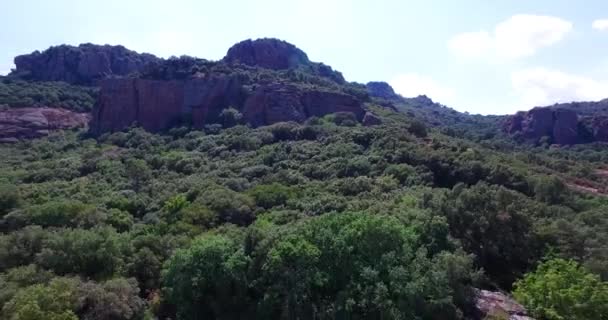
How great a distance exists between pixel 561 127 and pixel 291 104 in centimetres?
7609

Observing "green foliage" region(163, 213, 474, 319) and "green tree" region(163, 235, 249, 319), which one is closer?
"green foliage" region(163, 213, 474, 319)

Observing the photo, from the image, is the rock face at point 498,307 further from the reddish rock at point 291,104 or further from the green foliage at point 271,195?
the reddish rock at point 291,104

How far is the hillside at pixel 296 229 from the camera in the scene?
32875mm

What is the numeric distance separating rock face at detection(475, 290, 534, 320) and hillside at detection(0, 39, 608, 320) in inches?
6.6

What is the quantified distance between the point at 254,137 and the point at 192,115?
2194 centimetres

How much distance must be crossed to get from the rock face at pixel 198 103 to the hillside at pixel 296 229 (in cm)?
816

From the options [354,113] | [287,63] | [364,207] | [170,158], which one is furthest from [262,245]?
[287,63]

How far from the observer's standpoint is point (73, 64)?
142500 millimetres

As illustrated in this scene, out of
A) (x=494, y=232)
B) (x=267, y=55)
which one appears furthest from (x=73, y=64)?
(x=494, y=232)

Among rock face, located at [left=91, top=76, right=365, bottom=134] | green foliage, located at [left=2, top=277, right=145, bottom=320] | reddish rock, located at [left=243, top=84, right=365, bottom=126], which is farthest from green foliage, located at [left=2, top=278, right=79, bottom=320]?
rock face, located at [left=91, top=76, right=365, bottom=134]

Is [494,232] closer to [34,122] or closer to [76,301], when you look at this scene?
[76,301]

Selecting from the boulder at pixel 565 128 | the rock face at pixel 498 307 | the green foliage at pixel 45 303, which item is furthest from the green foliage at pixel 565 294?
the boulder at pixel 565 128

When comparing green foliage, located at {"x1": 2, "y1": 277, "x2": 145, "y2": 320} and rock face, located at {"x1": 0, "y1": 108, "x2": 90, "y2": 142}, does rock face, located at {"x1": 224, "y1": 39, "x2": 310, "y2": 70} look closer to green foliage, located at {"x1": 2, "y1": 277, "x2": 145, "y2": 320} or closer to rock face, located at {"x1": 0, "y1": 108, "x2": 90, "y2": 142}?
rock face, located at {"x1": 0, "y1": 108, "x2": 90, "y2": 142}

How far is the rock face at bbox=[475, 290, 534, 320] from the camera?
32.2 meters
